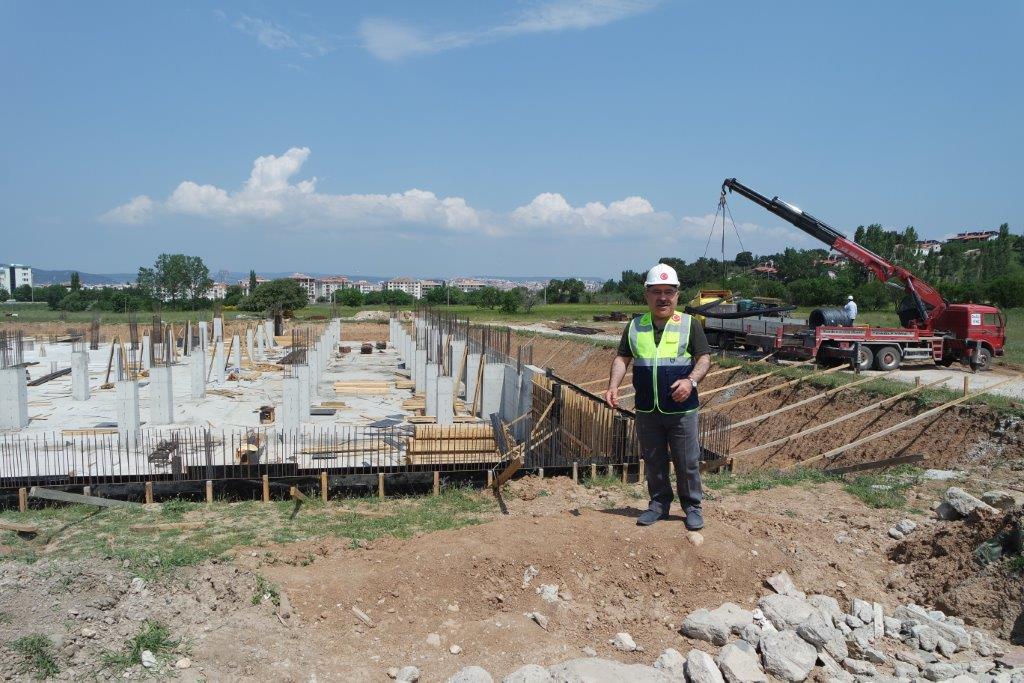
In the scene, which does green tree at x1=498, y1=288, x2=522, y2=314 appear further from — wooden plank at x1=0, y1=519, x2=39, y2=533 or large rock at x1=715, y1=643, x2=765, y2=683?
large rock at x1=715, y1=643, x2=765, y2=683

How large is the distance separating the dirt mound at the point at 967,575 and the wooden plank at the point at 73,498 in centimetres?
746

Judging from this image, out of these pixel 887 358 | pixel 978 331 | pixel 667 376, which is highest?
pixel 667 376

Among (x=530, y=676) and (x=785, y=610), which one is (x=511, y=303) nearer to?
(x=785, y=610)

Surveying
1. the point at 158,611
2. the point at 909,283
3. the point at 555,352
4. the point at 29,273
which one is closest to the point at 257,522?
the point at 158,611

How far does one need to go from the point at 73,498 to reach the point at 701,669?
6816mm

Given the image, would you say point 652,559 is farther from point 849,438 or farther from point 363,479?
point 849,438

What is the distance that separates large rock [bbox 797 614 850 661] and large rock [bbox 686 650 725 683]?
697 mm

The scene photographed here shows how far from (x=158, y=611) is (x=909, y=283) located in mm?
16626

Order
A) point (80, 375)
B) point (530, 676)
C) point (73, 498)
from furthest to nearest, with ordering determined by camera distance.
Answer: point (80, 375) → point (73, 498) → point (530, 676)

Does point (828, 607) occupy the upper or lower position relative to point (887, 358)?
lower

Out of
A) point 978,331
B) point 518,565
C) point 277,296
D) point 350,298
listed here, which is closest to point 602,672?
point 518,565

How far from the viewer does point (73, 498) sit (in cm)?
730

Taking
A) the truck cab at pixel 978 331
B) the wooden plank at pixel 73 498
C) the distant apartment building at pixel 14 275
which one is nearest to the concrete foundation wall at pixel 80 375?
the wooden plank at pixel 73 498

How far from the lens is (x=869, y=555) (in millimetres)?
5297
